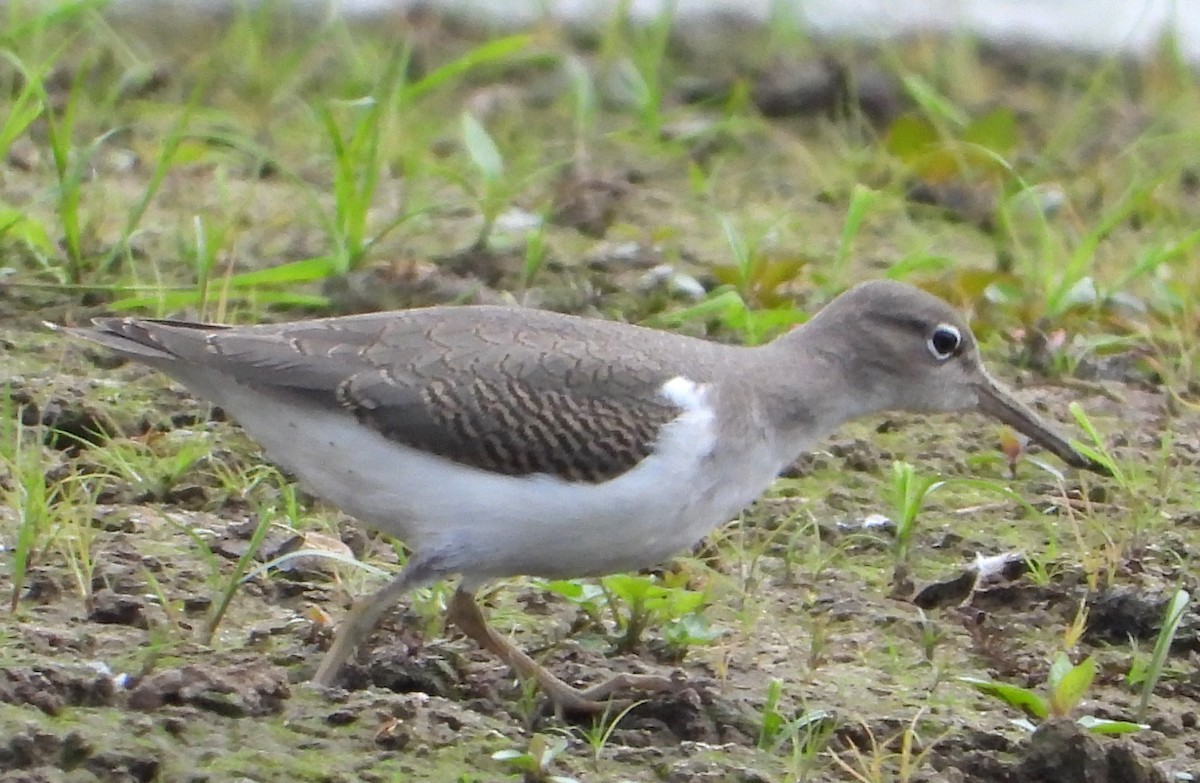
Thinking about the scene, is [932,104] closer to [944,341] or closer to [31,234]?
[944,341]

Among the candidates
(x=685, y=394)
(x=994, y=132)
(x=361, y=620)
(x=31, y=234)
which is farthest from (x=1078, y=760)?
(x=994, y=132)

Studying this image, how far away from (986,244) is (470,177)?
2265mm

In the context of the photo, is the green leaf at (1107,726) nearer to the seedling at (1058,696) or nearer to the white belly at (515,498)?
the seedling at (1058,696)

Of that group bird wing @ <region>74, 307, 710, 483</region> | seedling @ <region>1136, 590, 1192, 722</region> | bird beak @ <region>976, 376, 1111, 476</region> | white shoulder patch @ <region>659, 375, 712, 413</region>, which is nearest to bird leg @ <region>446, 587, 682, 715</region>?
bird wing @ <region>74, 307, 710, 483</region>

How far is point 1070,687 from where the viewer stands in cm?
507

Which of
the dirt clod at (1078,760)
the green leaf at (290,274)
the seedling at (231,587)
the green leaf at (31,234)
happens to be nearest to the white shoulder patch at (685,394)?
the seedling at (231,587)

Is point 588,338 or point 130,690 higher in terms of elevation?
point 588,338

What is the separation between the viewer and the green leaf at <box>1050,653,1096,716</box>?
198 inches

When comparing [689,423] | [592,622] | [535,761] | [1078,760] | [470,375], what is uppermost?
[470,375]

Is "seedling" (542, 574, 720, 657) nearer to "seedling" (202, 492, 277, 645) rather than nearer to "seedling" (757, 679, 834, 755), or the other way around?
"seedling" (757, 679, 834, 755)

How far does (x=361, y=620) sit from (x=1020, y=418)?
238 cm

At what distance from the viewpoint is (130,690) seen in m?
4.77

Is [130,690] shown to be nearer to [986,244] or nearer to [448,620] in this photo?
[448,620]

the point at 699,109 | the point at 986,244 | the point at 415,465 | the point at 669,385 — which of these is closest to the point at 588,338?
the point at 669,385
